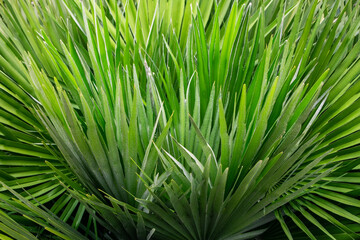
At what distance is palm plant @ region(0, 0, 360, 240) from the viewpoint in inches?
25.8

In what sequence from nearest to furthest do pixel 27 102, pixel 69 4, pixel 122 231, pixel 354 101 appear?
pixel 122 231, pixel 354 101, pixel 27 102, pixel 69 4

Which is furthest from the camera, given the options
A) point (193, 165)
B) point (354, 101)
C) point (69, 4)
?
point (69, 4)

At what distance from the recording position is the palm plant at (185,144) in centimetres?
65

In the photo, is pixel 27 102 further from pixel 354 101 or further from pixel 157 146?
pixel 354 101

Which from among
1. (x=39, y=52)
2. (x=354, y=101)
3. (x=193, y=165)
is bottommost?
(x=193, y=165)

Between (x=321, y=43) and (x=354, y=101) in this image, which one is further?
(x=321, y=43)

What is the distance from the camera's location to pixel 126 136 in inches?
27.3

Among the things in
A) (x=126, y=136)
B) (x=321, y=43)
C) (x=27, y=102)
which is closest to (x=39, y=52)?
(x=27, y=102)

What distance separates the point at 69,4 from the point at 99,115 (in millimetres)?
576

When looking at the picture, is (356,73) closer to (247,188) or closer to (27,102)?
(247,188)

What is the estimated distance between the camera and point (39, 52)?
3.49 ft

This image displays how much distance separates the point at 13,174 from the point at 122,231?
1.11 feet

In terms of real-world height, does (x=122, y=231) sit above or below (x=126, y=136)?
below

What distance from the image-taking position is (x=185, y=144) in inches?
30.9
